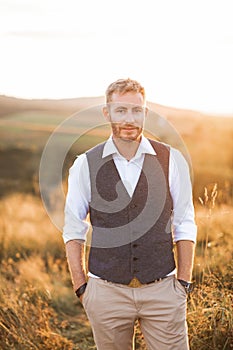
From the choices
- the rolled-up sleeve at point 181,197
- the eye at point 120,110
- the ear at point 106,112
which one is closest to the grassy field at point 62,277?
the ear at point 106,112

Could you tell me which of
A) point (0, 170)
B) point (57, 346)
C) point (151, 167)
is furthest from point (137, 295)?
point (0, 170)

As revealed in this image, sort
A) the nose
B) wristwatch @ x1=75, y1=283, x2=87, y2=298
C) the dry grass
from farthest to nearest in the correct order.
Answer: the dry grass
wristwatch @ x1=75, y1=283, x2=87, y2=298
the nose

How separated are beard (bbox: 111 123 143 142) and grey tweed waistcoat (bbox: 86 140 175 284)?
13 cm

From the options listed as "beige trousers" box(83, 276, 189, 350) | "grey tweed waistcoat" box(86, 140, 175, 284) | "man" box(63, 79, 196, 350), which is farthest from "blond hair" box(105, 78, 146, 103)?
"beige trousers" box(83, 276, 189, 350)

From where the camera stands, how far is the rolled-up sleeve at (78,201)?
3.04 metres

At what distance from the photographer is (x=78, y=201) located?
120 inches

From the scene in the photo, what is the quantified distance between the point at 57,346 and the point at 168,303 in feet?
5.30

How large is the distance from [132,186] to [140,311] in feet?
1.83

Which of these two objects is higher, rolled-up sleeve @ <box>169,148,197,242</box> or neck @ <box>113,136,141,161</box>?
neck @ <box>113,136,141,161</box>

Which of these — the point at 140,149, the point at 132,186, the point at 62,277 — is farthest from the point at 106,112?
the point at 62,277

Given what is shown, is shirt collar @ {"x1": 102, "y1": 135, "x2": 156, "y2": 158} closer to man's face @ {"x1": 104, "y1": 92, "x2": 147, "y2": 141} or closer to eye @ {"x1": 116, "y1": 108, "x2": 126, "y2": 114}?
man's face @ {"x1": 104, "y1": 92, "x2": 147, "y2": 141}

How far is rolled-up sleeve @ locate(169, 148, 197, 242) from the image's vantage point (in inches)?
120

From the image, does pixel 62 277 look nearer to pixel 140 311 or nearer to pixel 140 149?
pixel 140 311

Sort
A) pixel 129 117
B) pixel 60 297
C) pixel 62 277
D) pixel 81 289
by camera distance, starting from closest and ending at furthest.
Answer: pixel 129 117
pixel 81 289
pixel 60 297
pixel 62 277
